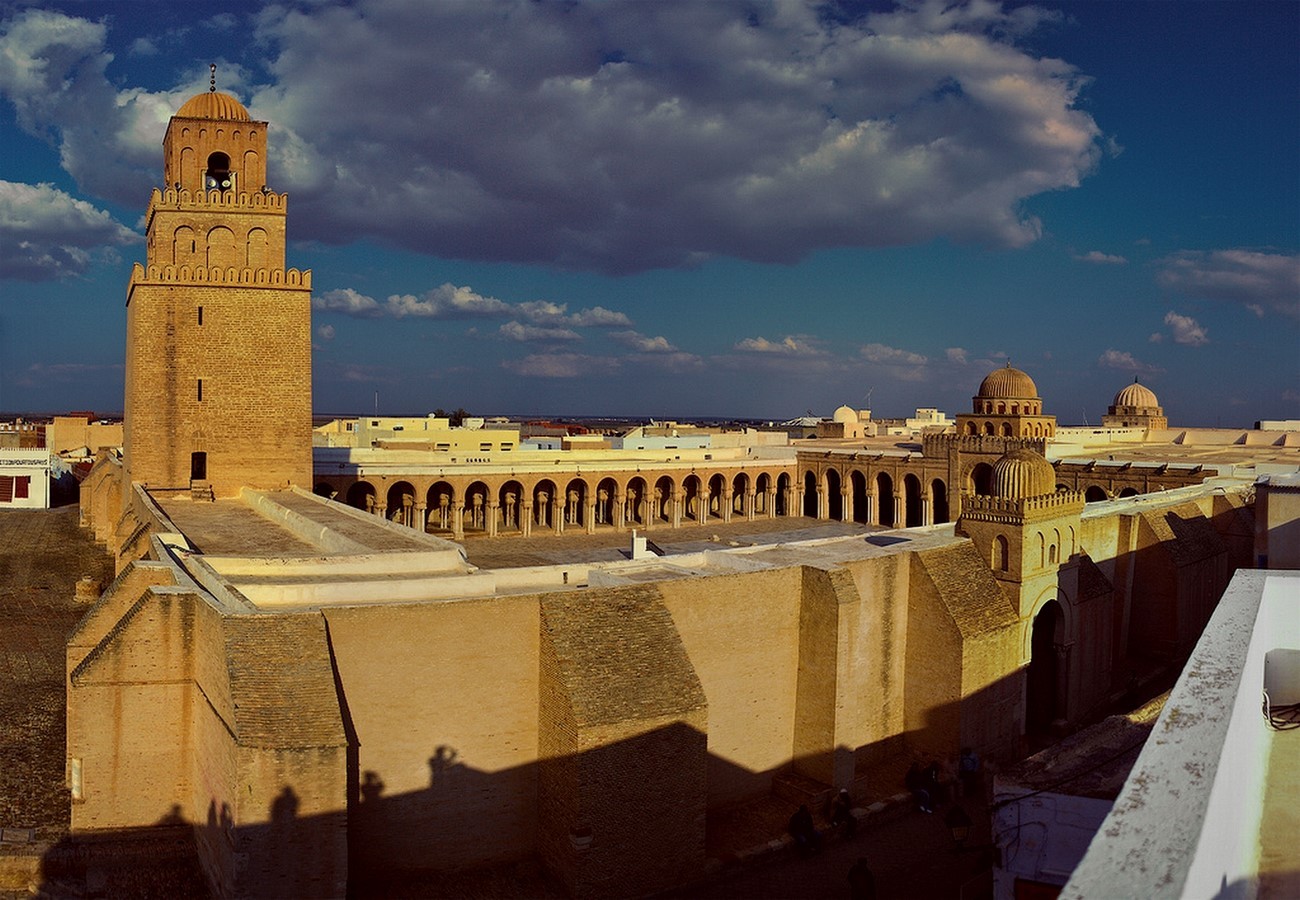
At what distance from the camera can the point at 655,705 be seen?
439 inches

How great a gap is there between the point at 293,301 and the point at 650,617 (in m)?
14.0

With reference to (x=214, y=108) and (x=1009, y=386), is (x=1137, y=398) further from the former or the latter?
(x=214, y=108)

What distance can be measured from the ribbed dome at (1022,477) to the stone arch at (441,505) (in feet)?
74.9

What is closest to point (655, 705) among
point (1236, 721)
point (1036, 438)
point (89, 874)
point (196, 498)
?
point (89, 874)

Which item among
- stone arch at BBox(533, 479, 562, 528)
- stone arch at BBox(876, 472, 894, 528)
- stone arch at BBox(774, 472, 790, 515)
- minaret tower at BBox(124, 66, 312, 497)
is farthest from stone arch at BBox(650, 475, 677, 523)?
minaret tower at BBox(124, 66, 312, 497)

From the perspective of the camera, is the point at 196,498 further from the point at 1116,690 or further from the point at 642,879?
the point at 1116,690

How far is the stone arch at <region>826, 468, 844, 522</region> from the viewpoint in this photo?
44.7m

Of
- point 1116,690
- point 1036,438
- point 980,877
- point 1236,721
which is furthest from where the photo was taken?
point 1036,438

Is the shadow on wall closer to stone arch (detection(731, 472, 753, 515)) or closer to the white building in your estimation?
stone arch (detection(731, 472, 753, 515))

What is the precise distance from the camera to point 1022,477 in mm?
16812

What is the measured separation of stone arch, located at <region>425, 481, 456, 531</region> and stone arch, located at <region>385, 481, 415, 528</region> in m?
0.63

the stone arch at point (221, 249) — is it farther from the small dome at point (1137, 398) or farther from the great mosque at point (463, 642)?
the small dome at point (1137, 398)

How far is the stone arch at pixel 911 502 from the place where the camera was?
4150 centimetres

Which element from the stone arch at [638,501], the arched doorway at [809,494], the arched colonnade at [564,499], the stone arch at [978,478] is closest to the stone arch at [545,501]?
the arched colonnade at [564,499]
